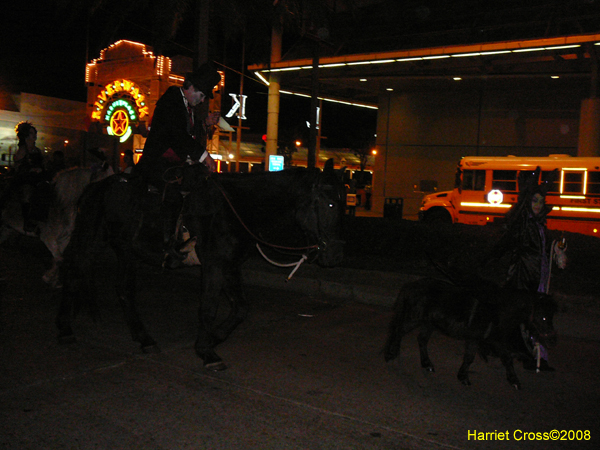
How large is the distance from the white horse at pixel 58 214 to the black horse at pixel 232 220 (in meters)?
2.95

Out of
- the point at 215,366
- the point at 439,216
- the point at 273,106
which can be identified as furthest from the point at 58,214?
the point at 273,106

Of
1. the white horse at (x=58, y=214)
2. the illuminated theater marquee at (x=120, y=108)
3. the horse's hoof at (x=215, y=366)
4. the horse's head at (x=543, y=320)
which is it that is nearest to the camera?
the horse's head at (x=543, y=320)

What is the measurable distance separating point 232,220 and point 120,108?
51.9 feet

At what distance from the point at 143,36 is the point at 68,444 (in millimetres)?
24634

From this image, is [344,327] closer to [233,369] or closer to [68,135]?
[233,369]

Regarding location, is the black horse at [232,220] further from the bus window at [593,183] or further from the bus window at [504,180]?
the bus window at [504,180]

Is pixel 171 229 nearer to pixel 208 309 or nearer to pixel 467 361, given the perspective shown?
pixel 208 309

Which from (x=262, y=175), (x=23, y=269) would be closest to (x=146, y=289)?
(x=23, y=269)

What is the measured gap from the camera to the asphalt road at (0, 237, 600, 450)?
365 centimetres

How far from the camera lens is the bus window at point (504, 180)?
1853cm

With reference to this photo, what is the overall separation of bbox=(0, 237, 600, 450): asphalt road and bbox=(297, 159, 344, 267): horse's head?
1149mm

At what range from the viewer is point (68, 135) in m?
29.9

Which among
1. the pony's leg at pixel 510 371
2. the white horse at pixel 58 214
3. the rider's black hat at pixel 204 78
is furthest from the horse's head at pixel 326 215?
the white horse at pixel 58 214

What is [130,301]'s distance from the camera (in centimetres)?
545
